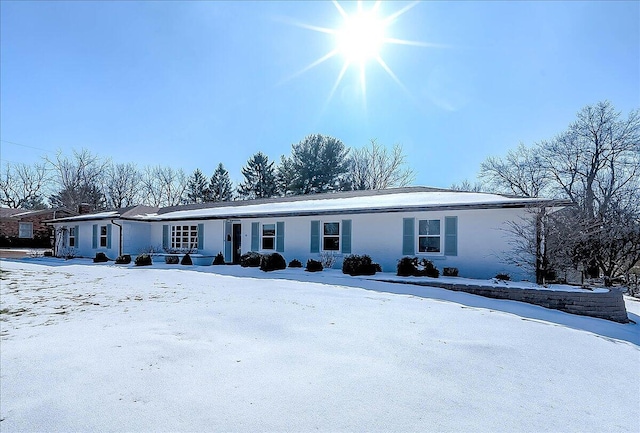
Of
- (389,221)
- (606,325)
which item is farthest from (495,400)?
(389,221)

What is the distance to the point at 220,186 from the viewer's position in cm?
4181

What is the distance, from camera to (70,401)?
316cm

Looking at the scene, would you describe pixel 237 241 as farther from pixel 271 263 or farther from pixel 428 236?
pixel 428 236

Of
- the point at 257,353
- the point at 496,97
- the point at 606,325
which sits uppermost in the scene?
the point at 496,97

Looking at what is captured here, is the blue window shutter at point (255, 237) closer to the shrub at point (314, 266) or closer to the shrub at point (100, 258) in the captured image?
the shrub at point (314, 266)

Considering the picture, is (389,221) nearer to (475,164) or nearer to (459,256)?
(459,256)

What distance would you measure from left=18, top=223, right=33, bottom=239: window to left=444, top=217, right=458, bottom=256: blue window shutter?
37.9 metres

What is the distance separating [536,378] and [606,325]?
5.19m

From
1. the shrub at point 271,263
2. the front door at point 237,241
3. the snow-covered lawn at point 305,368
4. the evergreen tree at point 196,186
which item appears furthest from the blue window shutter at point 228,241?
the evergreen tree at point 196,186

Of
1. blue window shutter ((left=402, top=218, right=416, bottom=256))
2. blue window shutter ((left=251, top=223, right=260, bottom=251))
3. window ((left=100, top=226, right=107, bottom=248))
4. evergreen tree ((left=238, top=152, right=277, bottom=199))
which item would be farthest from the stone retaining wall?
evergreen tree ((left=238, top=152, right=277, bottom=199))

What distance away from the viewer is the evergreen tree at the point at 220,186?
4153 centimetres

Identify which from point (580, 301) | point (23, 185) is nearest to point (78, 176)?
point (23, 185)

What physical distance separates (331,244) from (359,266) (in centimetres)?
262

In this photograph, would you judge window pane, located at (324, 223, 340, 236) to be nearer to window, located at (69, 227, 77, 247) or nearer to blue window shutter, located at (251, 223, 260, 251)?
blue window shutter, located at (251, 223, 260, 251)
